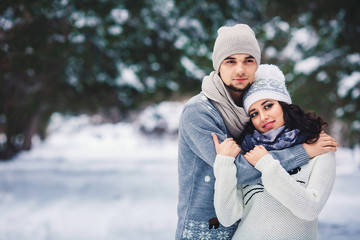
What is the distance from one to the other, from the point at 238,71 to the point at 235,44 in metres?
0.16

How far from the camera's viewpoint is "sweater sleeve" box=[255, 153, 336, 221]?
1.50 meters

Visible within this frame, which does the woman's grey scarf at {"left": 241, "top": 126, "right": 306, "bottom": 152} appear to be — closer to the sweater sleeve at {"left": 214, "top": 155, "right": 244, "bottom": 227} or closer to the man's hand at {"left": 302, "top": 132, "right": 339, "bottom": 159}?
the man's hand at {"left": 302, "top": 132, "right": 339, "bottom": 159}

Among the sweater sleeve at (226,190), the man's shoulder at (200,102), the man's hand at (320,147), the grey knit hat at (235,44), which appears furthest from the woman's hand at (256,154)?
the grey knit hat at (235,44)

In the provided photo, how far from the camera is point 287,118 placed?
177 centimetres

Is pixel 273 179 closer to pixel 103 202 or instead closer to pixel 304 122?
pixel 304 122

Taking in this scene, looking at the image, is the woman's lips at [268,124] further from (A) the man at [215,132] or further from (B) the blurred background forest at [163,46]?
(B) the blurred background forest at [163,46]

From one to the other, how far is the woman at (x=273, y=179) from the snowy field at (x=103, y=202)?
9.72ft

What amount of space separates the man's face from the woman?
0.22ft

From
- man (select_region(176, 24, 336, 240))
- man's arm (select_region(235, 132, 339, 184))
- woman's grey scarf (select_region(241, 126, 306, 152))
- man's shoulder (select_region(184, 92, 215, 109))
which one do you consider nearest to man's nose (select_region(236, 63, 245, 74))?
man (select_region(176, 24, 336, 240))

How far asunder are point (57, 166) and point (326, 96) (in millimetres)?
9379

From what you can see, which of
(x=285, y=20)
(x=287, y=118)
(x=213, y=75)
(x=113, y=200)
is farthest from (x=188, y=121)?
(x=113, y=200)

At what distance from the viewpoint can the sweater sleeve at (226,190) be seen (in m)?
1.58

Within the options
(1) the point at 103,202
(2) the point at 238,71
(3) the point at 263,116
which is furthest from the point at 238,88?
(1) the point at 103,202

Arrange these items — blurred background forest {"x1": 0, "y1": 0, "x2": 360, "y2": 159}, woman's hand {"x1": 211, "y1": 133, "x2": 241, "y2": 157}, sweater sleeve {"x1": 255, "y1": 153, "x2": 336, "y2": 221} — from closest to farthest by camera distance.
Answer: sweater sleeve {"x1": 255, "y1": 153, "x2": 336, "y2": 221}
woman's hand {"x1": 211, "y1": 133, "x2": 241, "y2": 157}
blurred background forest {"x1": 0, "y1": 0, "x2": 360, "y2": 159}
